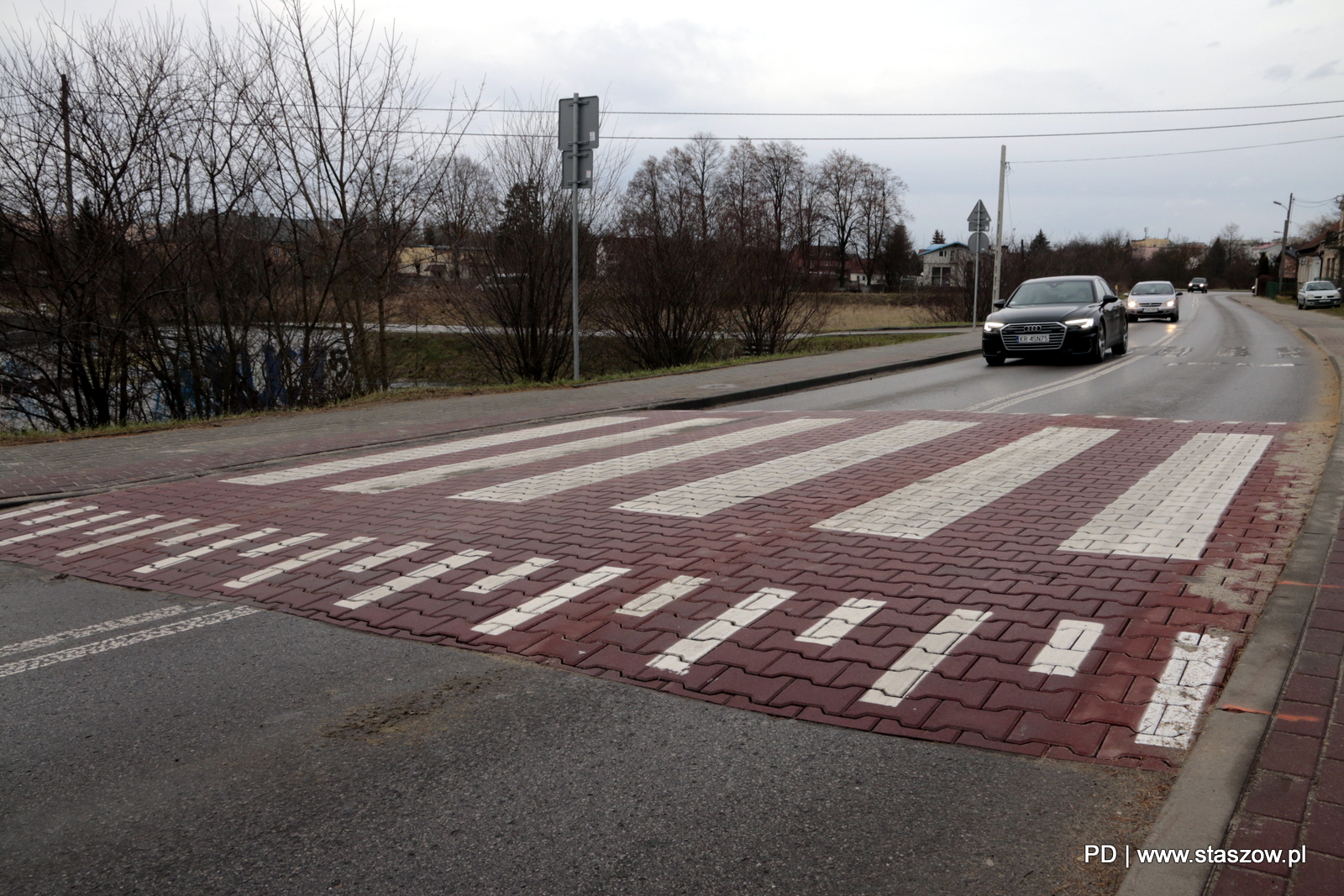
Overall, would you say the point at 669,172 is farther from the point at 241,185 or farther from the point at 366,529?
the point at 366,529

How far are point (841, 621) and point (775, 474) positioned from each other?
145 inches

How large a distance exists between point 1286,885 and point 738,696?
1.89 m

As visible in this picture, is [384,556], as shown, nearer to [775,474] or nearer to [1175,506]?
[775,474]

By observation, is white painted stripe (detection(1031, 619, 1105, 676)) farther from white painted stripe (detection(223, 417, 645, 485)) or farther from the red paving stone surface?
white painted stripe (detection(223, 417, 645, 485))

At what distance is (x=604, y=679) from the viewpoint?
13.5 feet

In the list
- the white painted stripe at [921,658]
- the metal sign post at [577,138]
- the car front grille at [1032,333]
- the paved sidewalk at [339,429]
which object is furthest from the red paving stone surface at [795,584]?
the car front grille at [1032,333]

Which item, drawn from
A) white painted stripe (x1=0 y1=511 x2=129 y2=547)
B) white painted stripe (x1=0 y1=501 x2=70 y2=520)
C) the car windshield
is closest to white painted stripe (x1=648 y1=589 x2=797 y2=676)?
white painted stripe (x1=0 y1=511 x2=129 y2=547)

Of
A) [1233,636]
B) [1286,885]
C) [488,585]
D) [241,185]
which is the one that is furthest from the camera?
[241,185]

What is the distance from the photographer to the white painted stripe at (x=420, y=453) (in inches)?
349

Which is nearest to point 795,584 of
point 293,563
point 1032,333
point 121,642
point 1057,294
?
point 293,563

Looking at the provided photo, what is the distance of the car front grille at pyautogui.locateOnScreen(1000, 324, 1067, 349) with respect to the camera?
734 inches

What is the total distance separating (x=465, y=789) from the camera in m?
3.24

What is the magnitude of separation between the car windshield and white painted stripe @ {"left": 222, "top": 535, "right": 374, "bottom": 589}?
16.7 metres

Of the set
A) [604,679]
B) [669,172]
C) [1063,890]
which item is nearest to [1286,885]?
[1063,890]
